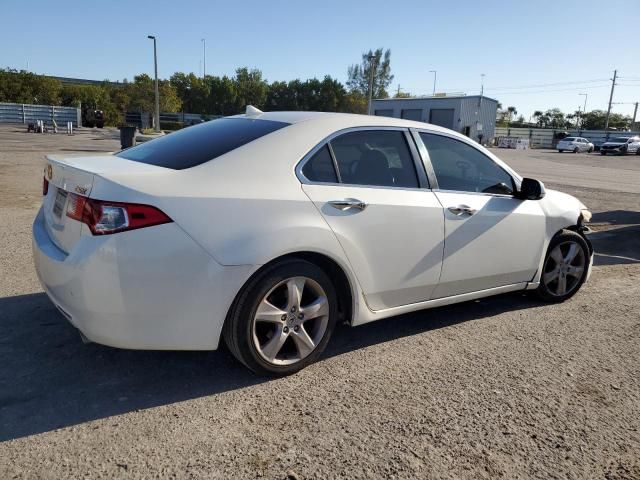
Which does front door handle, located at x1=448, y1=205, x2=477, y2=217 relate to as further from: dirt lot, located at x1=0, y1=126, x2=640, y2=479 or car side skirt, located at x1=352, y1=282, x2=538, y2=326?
dirt lot, located at x1=0, y1=126, x2=640, y2=479

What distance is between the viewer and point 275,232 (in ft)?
9.58

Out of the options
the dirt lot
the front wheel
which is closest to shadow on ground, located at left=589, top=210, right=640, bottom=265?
the front wheel

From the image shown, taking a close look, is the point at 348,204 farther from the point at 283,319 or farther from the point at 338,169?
the point at 283,319

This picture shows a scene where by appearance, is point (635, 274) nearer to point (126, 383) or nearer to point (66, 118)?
point (126, 383)

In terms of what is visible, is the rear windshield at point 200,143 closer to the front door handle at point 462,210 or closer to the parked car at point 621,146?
the front door handle at point 462,210

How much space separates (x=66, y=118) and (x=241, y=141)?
54240mm

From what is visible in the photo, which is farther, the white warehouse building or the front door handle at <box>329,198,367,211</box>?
the white warehouse building

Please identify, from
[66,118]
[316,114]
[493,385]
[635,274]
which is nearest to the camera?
[493,385]

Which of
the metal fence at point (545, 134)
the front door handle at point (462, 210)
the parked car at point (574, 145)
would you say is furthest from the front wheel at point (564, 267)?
the metal fence at point (545, 134)

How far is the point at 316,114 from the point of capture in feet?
12.0

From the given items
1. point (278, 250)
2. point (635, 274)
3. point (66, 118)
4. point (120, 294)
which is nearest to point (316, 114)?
point (278, 250)

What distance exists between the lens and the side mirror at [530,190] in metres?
4.21

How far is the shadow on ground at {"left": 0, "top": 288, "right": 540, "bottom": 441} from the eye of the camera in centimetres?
276

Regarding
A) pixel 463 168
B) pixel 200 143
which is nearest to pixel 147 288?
pixel 200 143
